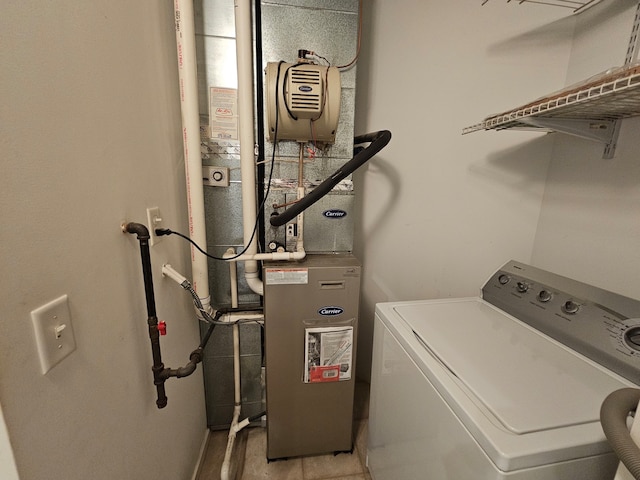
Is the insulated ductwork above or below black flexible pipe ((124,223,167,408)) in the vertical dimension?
above

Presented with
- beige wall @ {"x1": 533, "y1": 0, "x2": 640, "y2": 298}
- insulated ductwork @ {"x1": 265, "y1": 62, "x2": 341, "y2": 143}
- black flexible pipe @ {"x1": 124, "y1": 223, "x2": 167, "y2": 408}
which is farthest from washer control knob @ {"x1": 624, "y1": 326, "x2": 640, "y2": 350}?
black flexible pipe @ {"x1": 124, "y1": 223, "x2": 167, "y2": 408}

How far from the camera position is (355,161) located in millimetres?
1088

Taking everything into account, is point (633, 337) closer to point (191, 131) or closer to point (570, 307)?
point (570, 307)

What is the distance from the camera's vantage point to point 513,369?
755 millimetres

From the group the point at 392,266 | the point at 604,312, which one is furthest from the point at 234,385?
the point at 604,312

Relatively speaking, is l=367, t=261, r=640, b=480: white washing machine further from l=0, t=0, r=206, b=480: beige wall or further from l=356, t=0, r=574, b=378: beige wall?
l=0, t=0, r=206, b=480: beige wall

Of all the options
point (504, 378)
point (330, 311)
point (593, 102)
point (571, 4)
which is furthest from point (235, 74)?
point (571, 4)

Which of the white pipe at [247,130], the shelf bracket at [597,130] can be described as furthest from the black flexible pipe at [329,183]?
the shelf bracket at [597,130]

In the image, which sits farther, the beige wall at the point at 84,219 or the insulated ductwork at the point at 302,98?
the insulated ductwork at the point at 302,98

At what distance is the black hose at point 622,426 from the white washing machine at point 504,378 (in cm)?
16

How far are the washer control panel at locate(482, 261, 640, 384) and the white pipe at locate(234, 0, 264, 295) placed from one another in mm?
1037

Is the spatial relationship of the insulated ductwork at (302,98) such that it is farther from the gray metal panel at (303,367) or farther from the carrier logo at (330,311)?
the carrier logo at (330,311)

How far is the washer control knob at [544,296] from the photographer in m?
0.95

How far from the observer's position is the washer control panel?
2.46 feet
